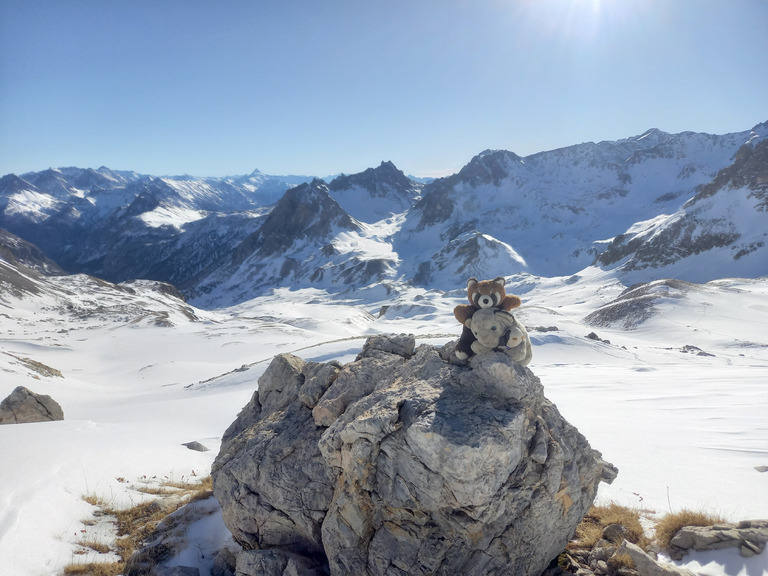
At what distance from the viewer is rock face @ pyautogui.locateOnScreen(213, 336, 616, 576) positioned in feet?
16.2

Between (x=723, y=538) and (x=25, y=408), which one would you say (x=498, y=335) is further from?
(x=25, y=408)

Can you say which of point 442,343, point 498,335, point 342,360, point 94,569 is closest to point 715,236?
point 442,343

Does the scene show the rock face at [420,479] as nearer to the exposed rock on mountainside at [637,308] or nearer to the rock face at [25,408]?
the rock face at [25,408]

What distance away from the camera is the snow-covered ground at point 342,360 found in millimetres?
7699

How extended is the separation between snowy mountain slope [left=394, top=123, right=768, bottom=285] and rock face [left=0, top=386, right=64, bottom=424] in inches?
5010

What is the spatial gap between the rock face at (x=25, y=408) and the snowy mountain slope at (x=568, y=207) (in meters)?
127

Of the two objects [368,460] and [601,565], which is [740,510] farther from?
[368,460]

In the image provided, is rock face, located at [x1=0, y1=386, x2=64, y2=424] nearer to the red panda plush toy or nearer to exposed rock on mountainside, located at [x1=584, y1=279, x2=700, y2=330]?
the red panda plush toy

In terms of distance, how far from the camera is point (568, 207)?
178 metres

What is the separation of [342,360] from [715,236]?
10635cm

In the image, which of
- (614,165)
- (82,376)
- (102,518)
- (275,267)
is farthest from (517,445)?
(614,165)

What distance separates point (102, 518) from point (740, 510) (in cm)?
1215

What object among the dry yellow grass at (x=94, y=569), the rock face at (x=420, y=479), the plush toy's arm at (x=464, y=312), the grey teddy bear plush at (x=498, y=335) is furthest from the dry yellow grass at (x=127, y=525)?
the grey teddy bear plush at (x=498, y=335)

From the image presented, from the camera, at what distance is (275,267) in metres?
179
